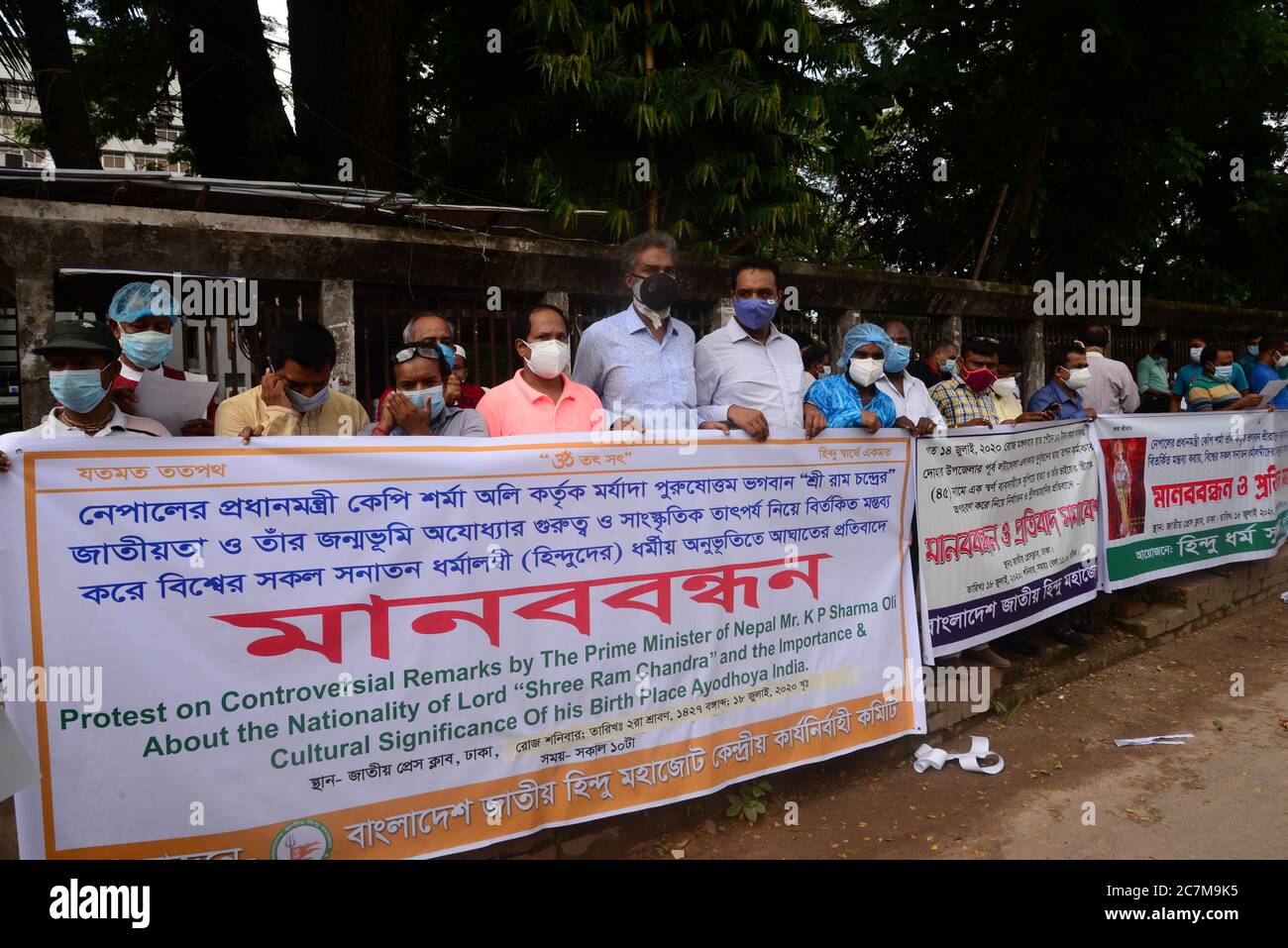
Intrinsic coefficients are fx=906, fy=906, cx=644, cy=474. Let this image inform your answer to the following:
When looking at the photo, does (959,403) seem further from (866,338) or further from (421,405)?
(421,405)

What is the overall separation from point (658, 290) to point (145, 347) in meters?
1.97

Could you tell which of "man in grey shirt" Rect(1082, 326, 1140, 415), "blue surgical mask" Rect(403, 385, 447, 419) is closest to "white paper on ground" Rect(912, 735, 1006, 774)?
"blue surgical mask" Rect(403, 385, 447, 419)

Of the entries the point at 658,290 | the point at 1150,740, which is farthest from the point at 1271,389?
the point at 658,290

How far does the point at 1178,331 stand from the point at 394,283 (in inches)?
388

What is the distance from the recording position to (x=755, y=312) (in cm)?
410

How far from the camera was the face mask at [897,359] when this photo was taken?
14.3 ft

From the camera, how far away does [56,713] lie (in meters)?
2.29

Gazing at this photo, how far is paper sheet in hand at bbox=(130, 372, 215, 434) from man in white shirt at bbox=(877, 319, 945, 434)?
2912mm

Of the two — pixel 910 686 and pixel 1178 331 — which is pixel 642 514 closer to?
pixel 910 686

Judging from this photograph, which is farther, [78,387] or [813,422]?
[813,422]

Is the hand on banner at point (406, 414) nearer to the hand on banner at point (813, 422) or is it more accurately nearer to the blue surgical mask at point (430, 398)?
the blue surgical mask at point (430, 398)

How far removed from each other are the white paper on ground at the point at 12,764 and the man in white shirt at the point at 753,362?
9.00 ft

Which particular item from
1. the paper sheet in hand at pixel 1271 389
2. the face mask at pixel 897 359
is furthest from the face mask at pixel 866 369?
the paper sheet in hand at pixel 1271 389
